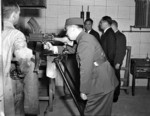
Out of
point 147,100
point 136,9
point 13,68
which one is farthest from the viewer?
point 136,9

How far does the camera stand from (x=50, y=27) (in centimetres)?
453

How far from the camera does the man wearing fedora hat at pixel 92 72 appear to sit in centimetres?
192

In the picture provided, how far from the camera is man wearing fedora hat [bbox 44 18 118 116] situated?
1925 millimetres

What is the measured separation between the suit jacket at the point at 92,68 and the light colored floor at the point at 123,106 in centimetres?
128

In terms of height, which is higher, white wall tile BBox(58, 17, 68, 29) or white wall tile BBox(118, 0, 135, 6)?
white wall tile BBox(118, 0, 135, 6)

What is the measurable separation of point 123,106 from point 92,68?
1.83 meters

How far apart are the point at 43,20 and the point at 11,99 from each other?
268cm

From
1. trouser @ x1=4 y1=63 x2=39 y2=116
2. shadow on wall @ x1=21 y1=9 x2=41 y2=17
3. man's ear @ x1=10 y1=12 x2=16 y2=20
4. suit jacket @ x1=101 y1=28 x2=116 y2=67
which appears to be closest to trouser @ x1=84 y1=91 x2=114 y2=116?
trouser @ x1=4 y1=63 x2=39 y2=116

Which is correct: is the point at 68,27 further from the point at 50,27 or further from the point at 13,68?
the point at 50,27

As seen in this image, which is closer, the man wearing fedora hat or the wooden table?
the man wearing fedora hat

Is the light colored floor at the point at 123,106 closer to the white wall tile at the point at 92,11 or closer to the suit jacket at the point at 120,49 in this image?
the suit jacket at the point at 120,49

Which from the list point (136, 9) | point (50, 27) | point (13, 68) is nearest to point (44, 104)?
point (13, 68)

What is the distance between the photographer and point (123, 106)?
11.6 ft

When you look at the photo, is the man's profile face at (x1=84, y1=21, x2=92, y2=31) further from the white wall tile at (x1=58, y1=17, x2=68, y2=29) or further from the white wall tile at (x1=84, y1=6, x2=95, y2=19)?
the white wall tile at (x1=58, y1=17, x2=68, y2=29)
